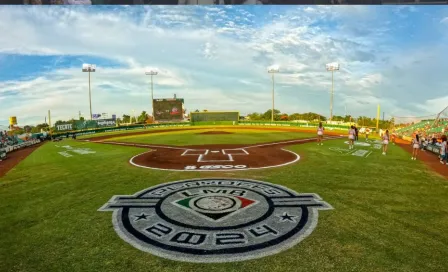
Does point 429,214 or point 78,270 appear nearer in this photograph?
point 78,270

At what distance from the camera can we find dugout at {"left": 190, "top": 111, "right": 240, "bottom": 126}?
6944 centimetres

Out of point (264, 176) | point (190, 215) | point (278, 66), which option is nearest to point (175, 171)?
point (264, 176)

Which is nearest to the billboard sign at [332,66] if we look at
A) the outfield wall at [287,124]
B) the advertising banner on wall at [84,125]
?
the outfield wall at [287,124]

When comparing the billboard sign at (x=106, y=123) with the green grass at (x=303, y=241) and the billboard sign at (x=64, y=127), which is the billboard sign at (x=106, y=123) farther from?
the green grass at (x=303, y=241)

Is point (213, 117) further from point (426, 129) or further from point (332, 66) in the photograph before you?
point (426, 129)

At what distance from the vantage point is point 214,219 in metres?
7.91

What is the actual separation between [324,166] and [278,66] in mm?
54526

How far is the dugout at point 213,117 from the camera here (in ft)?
228

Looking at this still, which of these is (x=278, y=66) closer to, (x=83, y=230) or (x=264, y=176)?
(x=264, y=176)

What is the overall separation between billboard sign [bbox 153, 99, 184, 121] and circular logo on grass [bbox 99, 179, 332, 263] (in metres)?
62.9

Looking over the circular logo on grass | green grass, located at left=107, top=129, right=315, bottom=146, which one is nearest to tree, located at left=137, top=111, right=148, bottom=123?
green grass, located at left=107, top=129, right=315, bottom=146

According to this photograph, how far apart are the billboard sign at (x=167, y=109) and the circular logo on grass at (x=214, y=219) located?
62912 mm

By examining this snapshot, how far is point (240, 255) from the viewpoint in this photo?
19.7 feet

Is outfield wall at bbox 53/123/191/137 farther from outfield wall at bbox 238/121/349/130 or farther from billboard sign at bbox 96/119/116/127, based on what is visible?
outfield wall at bbox 238/121/349/130
